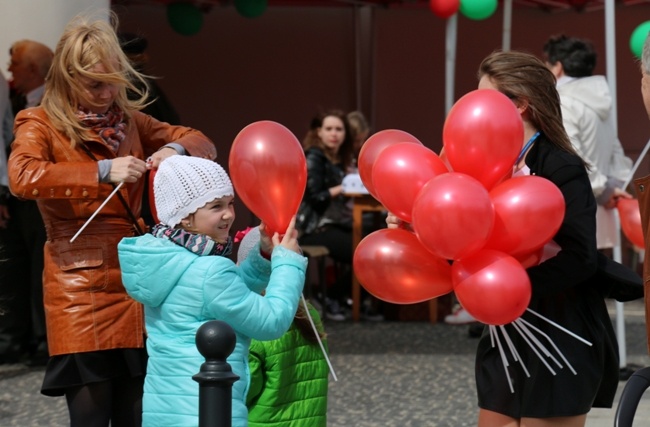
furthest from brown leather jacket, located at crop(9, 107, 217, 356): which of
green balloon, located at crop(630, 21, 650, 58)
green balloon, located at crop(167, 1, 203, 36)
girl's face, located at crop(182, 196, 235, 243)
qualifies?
green balloon, located at crop(167, 1, 203, 36)

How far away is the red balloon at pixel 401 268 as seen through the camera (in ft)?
11.3

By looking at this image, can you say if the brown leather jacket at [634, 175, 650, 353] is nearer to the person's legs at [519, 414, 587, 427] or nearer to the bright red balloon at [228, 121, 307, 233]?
the person's legs at [519, 414, 587, 427]

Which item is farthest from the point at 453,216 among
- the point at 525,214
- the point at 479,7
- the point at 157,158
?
the point at 479,7

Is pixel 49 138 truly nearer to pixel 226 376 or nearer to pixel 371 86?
pixel 226 376

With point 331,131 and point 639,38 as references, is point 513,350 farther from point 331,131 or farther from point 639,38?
point 331,131

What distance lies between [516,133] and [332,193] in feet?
20.8

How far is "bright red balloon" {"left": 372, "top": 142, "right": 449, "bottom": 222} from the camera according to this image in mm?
3434

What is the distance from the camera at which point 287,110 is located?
1277 centimetres

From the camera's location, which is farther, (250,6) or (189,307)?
(250,6)

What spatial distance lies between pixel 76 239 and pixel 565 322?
→ 1.57 metres

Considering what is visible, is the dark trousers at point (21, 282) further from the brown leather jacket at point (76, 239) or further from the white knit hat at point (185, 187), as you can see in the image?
the white knit hat at point (185, 187)

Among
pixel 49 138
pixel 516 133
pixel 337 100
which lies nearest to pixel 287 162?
pixel 516 133

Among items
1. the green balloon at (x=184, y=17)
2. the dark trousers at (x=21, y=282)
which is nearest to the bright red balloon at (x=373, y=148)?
the dark trousers at (x=21, y=282)

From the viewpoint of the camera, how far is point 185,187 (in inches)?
132
